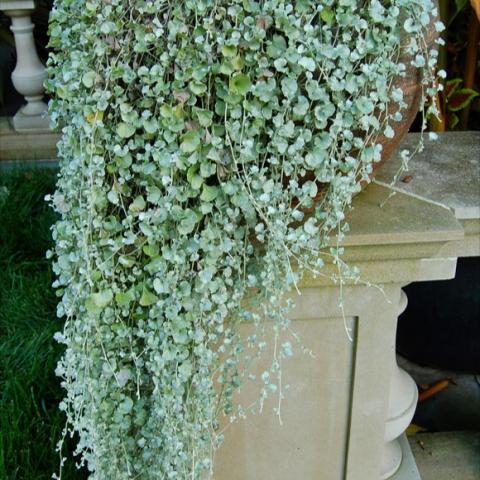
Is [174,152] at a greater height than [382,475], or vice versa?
[174,152]

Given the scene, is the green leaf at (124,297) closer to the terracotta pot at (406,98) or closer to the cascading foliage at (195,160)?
the cascading foliage at (195,160)

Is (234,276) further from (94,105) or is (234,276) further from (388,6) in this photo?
(388,6)

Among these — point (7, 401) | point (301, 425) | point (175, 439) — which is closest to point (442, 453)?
point (301, 425)

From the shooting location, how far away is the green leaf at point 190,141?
1.19m

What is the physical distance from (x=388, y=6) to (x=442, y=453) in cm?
137

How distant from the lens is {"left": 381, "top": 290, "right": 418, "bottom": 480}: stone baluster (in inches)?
73.2

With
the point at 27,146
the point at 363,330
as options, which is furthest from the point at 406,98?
the point at 27,146

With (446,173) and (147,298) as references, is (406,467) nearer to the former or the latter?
(446,173)

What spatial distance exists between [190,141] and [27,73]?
244 cm

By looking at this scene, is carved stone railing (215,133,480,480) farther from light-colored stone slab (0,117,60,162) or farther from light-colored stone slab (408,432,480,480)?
light-colored stone slab (0,117,60,162)

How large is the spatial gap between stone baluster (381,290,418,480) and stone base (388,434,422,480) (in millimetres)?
12

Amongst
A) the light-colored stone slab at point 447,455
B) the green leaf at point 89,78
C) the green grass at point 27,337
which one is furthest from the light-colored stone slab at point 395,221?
the green grass at point 27,337

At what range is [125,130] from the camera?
4.00 feet

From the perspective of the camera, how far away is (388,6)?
1.29m
